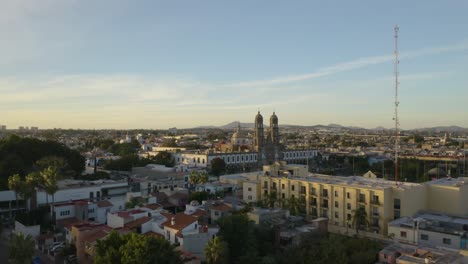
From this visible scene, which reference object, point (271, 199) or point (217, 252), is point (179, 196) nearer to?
point (271, 199)

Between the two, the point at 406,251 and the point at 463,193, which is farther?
the point at 463,193

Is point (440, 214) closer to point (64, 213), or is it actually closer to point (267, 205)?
point (267, 205)

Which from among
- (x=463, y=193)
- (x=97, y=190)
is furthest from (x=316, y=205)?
(x=97, y=190)

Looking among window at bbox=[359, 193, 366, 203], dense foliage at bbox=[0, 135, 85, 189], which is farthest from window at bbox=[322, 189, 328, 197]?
dense foliage at bbox=[0, 135, 85, 189]

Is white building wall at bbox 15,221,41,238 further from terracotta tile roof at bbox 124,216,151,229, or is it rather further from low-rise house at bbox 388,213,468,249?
low-rise house at bbox 388,213,468,249

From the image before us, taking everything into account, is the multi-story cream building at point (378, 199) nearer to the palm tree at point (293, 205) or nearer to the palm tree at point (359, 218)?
the palm tree at point (359, 218)
